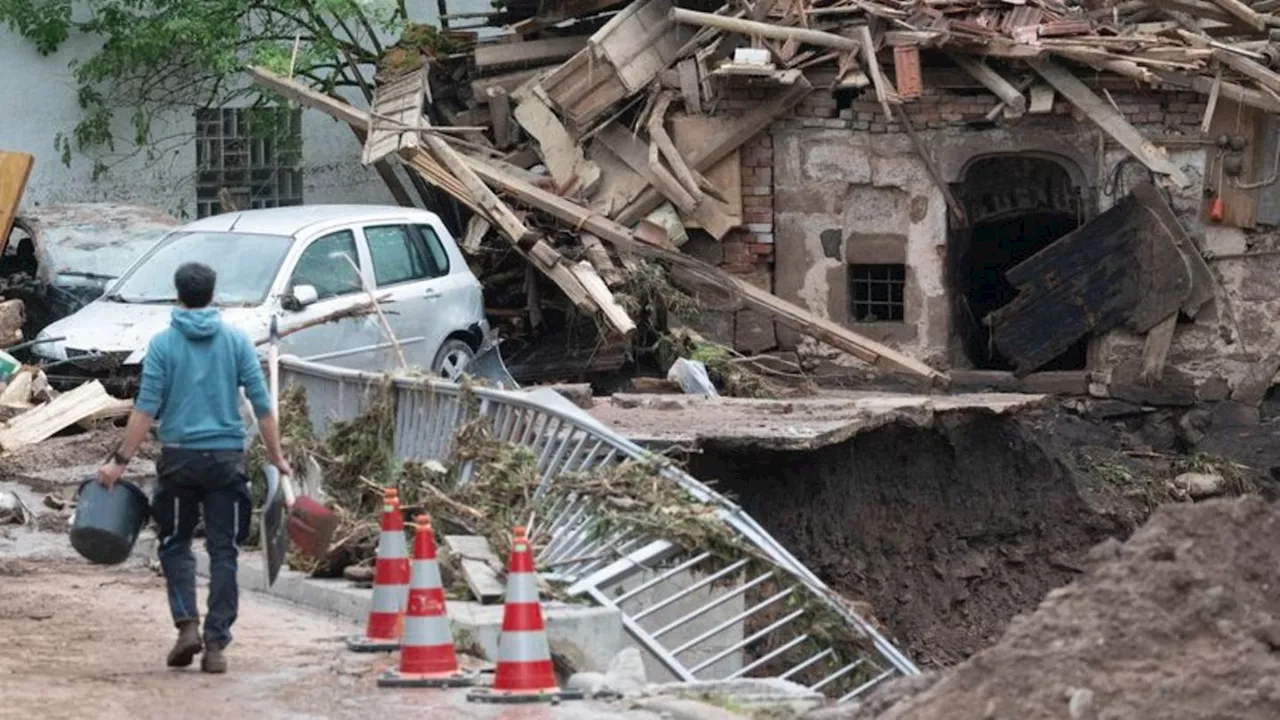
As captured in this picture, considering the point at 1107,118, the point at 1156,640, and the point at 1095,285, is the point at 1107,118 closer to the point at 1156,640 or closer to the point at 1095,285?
the point at 1095,285

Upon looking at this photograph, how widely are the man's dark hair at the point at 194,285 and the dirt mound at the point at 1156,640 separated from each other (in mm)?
3375

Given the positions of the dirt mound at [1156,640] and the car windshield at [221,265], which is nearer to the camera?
the dirt mound at [1156,640]

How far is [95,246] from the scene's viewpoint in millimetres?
20016

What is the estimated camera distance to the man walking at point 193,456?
922 cm

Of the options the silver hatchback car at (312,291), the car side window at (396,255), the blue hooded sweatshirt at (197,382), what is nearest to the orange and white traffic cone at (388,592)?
the blue hooded sweatshirt at (197,382)

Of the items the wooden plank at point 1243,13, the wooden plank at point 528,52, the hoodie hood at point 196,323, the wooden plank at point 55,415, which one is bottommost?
the wooden plank at point 55,415

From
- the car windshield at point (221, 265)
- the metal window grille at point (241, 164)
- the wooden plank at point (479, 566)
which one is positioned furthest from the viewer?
the metal window grille at point (241, 164)

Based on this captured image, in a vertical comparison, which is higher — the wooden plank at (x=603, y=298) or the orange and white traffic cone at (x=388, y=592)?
the wooden plank at (x=603, y=298)

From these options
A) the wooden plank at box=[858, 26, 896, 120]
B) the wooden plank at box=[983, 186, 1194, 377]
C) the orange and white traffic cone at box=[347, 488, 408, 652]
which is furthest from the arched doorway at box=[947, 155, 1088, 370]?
the orange and white traffic cone at box=[347, 488, 408, 652]

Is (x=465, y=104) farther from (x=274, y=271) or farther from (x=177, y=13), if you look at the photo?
(x=274, y=271)

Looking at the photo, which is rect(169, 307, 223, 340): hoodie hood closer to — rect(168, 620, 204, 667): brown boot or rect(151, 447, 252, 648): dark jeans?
rect(151, 447, 252, 648): dark jeans

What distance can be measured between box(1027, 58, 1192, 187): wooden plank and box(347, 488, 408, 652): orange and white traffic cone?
424 inches

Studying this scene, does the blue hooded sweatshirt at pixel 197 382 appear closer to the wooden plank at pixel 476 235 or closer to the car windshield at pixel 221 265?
the car windshield at pixel 221 265

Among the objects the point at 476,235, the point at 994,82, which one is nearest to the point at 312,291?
the point at 476,235
